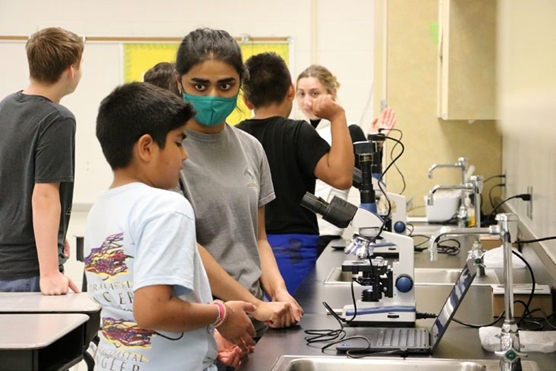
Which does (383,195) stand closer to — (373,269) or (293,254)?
(293,254)

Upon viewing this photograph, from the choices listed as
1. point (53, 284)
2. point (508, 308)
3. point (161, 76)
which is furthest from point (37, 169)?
point (508, 308)

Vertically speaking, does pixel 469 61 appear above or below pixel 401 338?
above

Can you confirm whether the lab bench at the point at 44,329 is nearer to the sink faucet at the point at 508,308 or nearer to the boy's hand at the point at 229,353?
the boy's hand at the point at 229,353

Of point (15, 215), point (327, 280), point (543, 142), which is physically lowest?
point (327, 280)

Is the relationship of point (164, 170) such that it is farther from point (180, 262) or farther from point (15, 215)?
point (15, 215)

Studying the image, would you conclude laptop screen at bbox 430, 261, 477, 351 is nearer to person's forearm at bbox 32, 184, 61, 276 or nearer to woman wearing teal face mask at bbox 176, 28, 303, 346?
woman wearing teal face mask at bbox 176, 28, 303, 346

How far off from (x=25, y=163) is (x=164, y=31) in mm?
3267

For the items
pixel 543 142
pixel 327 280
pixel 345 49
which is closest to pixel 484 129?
pixel 345 49

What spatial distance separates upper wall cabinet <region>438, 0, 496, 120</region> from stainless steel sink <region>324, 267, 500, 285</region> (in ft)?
4.16

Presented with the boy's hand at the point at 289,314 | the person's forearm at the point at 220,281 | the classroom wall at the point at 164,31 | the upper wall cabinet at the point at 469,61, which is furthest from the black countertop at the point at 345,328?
the classroom wall at the point at 164,31

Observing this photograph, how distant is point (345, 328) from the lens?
2053 mm

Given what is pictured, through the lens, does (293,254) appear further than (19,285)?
Yes

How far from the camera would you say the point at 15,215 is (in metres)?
2.62

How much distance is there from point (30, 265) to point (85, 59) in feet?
11.0
